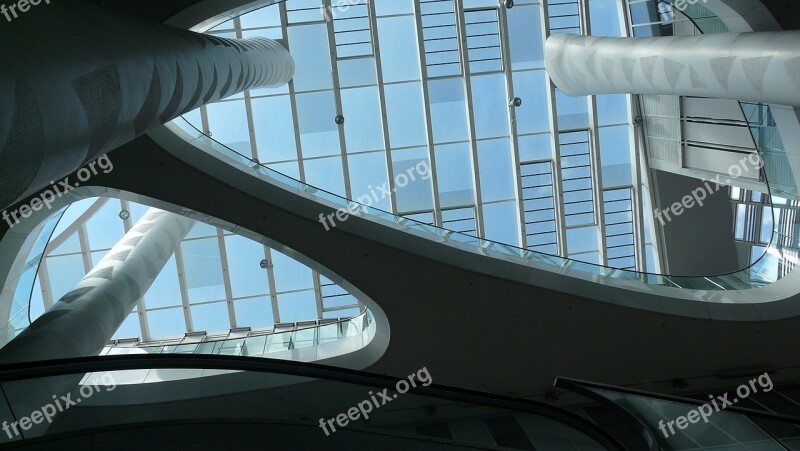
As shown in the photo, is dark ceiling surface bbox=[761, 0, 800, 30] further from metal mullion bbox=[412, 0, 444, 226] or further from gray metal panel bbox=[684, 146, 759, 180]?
metal mullion bbox=[412, 0, 444, 226]

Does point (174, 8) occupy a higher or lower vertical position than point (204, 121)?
higher

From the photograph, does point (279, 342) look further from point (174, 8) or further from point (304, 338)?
A: point (174, 8)

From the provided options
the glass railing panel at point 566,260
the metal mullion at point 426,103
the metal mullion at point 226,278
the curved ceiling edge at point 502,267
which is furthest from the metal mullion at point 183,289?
the curved ceiling edge at point 502,267

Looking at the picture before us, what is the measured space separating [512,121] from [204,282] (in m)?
10.9

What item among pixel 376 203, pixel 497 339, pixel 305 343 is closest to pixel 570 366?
pixel 497 339

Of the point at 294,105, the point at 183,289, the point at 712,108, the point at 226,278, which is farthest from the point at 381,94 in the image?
the point at 712,108

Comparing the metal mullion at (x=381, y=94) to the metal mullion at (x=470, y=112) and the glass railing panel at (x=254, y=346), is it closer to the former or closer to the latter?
the metal mullion at (x=470, y=112)

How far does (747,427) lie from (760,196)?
38.9ft

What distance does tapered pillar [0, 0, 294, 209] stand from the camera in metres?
3.94

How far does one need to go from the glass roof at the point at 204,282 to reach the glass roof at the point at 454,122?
311 centimetres

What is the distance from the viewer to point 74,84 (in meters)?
4.68

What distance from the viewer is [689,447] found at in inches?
275

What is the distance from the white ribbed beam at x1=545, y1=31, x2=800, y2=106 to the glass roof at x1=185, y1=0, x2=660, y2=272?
5143mm

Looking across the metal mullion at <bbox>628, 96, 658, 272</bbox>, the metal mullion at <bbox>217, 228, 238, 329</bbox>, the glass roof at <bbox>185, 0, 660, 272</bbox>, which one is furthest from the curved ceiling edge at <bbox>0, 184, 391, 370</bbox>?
the metal mullion at <bbox>628, 96, 658, 272</bbox>
